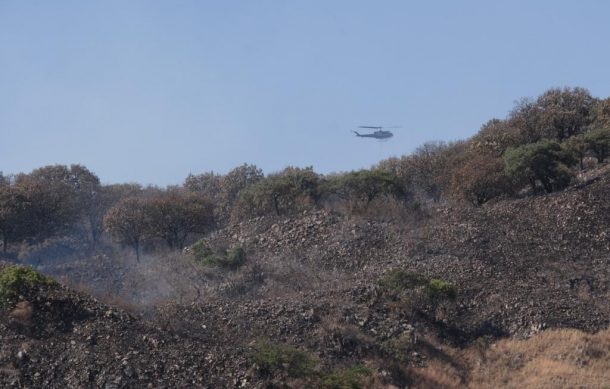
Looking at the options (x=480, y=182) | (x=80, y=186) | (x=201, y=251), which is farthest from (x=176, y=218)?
(x=480, y=182)

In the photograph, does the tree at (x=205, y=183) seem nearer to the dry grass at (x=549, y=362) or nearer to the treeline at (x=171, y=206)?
the treeline at (x=171, y=206)

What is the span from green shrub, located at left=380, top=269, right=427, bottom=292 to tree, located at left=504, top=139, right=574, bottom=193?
10.8m

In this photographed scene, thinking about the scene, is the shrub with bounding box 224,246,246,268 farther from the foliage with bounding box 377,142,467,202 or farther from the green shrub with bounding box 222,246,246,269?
the foliage with bounding box 377,142,467,202

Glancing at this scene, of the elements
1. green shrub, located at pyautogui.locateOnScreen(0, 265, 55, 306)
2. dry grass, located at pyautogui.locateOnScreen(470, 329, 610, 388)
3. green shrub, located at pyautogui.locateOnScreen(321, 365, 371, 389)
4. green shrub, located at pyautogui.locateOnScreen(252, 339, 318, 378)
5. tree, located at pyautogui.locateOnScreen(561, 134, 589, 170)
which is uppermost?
tree, located at pyautogui.locateOnScreen(561, 134, 589, 170)

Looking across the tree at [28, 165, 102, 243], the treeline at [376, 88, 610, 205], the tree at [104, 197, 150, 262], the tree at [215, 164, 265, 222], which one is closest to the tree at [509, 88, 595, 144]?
the treeline at [376, 88, 610, 205]

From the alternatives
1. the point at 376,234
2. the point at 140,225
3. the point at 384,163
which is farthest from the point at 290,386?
the point at 384,163

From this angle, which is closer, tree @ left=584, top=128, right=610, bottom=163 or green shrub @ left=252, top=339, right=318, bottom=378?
green shrub @ left=252, top=339, right=318, bottom=378

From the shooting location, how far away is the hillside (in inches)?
854

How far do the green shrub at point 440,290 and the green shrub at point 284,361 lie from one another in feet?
19.1

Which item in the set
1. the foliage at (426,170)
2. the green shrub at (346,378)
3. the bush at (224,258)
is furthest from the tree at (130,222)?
the green shrub at (346,378)

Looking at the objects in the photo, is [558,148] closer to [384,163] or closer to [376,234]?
[376,234]

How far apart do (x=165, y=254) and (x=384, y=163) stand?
58.7 ft

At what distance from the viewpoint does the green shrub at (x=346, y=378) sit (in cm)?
2105

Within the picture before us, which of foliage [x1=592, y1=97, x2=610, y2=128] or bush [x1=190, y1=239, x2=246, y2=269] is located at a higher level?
foliage [x1=592, y1=97, x2=610, y2=128]
